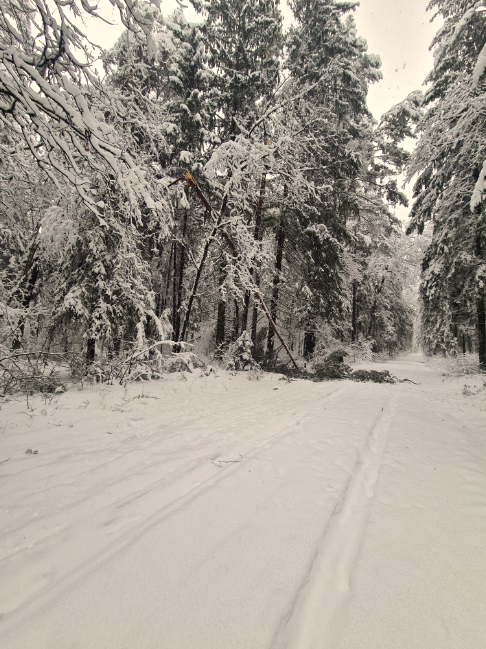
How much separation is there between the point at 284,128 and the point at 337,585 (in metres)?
11.4

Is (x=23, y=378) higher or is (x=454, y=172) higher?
(x=454, y=172)

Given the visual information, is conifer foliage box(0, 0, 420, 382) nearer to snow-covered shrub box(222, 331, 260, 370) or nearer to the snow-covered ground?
snow-covered shrub box(222, 331, 260, 370)

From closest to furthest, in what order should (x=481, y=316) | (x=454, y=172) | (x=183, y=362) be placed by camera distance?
(x=183, y=362) < (x=481, y=316) < (x=454, y=172)

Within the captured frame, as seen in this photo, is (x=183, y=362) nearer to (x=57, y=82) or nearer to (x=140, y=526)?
(x=140, y=526)

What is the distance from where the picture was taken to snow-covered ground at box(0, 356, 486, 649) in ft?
4.32

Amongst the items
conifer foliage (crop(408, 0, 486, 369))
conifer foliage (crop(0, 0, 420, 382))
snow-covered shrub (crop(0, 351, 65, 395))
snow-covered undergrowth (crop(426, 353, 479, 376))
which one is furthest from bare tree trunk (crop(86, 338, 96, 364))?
snow-covered undergrowth (crop(426, 353, 479, 376))

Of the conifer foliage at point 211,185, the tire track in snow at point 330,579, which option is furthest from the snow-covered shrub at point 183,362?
Answer: the tire track in snow at point 330,579

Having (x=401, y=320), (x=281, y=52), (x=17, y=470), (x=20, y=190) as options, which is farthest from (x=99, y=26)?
(x=401, y=320)

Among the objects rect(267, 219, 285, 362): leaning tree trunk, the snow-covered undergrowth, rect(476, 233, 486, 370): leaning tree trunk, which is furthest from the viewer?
rect(267, 219, 285, 362): leaning tree trunk

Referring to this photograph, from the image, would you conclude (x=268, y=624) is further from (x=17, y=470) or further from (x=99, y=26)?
(x=99, y=26)

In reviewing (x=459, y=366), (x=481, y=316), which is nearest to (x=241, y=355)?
(x=481, y=316)

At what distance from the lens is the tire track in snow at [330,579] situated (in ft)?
4.23

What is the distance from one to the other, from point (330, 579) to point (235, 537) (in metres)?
0.63

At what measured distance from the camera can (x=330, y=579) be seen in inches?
63.0
